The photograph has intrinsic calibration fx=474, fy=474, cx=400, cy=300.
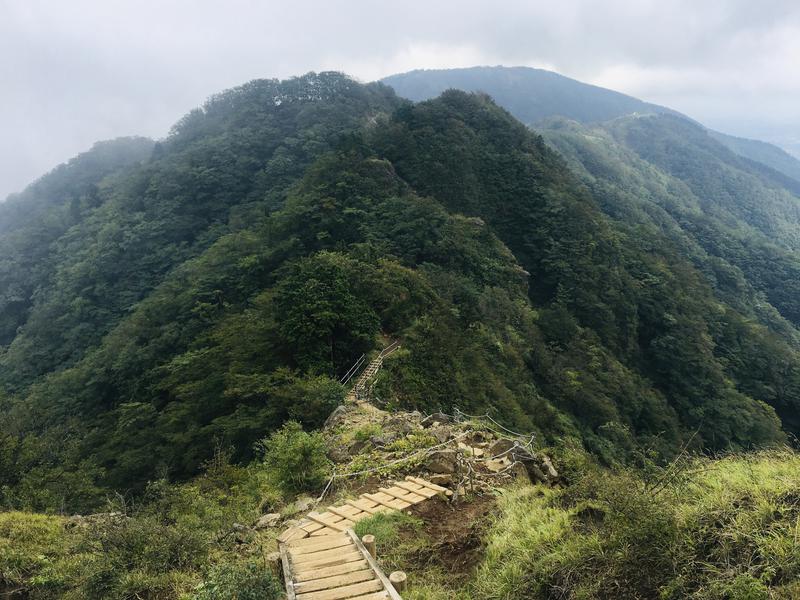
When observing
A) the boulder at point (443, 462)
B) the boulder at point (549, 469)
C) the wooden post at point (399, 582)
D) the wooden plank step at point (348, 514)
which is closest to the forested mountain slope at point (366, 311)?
the boulder at point (549, 469)

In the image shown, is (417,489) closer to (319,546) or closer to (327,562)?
(319,546)

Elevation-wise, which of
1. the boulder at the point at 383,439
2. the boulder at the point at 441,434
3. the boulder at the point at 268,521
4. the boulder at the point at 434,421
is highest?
the boulder at the point at 441,434

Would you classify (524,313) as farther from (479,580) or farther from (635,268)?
(479,580)

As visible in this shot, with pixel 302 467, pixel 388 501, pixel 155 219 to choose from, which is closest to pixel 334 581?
pixel 388 501

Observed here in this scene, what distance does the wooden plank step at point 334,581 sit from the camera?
4.38 m

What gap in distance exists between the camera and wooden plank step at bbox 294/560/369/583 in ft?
15.0

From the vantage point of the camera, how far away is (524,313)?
32125mm

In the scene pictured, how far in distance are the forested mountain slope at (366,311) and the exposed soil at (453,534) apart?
25.2 feet

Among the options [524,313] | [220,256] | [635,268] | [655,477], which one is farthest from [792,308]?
[655,477]

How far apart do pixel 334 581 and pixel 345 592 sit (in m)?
0.22

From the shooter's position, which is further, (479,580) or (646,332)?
(646,332)

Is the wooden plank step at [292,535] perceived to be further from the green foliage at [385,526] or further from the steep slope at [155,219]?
the steep slope at [155,219]

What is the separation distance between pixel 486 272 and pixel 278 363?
18715 millimetres

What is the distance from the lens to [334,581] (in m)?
4.48
